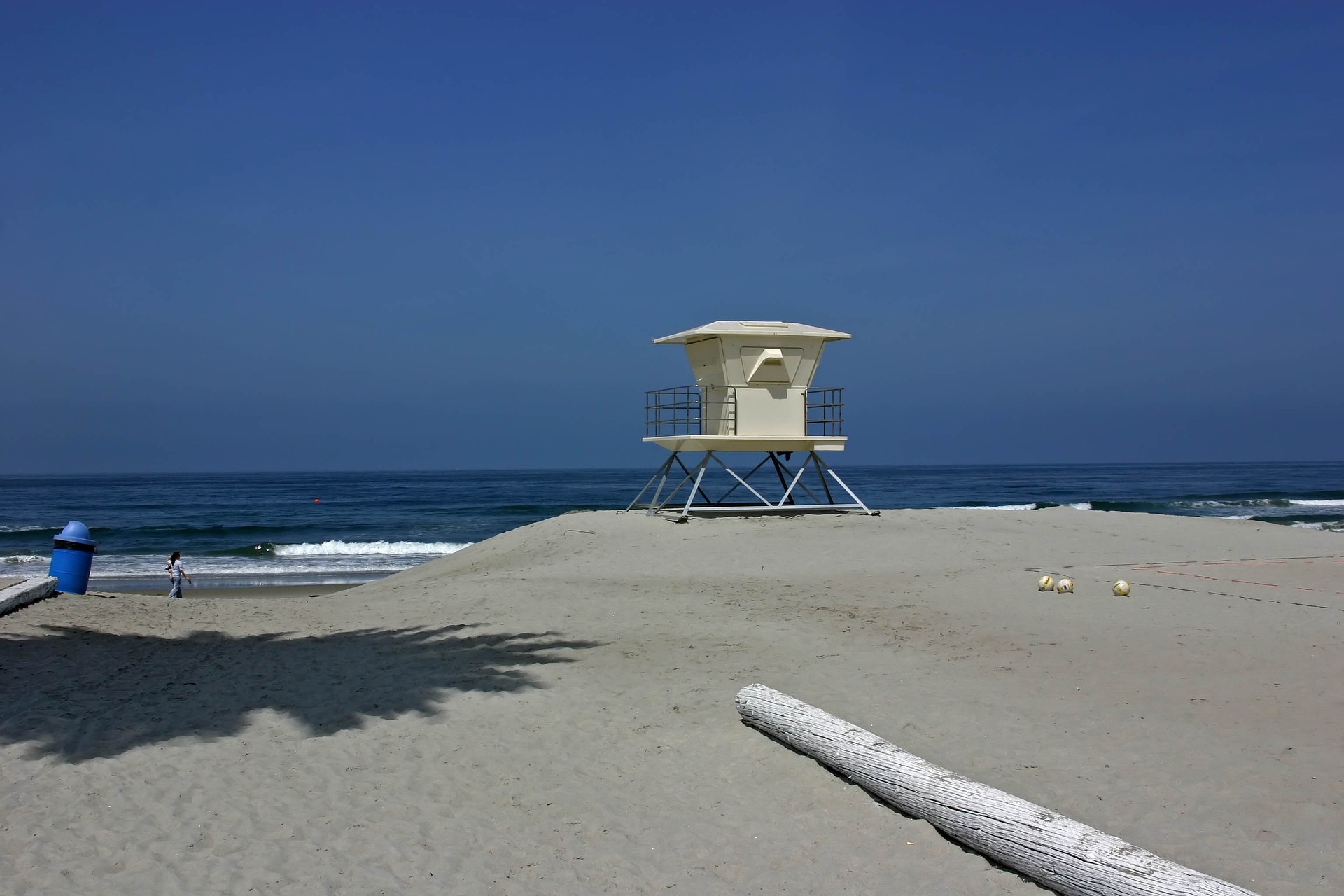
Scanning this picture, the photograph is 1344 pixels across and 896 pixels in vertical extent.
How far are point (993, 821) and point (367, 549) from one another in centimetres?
2959

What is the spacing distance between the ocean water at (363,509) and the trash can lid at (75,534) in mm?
7449

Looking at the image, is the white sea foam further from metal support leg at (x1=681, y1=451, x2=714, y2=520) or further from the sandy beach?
the sandy beach

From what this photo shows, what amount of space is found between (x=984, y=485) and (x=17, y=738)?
69149 mm

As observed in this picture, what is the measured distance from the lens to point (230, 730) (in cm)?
679

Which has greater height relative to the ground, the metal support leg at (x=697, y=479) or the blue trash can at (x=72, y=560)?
the metal support leg at (x=697, y=479)

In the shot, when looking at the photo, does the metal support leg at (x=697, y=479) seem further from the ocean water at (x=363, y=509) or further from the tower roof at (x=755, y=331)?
the ocean water at (x=363, y=509)

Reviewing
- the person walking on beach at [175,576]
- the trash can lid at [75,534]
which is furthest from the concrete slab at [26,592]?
the person walking on beach at [175,576]

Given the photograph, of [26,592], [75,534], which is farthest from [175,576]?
[26,592]

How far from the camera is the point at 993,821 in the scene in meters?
4.66

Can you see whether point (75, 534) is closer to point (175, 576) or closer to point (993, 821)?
point (175, 576)

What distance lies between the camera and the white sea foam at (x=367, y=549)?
30656 mm

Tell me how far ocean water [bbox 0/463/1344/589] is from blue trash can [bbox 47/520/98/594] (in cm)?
757

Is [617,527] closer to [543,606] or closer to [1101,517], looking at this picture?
[543,606]

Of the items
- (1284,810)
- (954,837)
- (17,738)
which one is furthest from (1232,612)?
(17,738)
